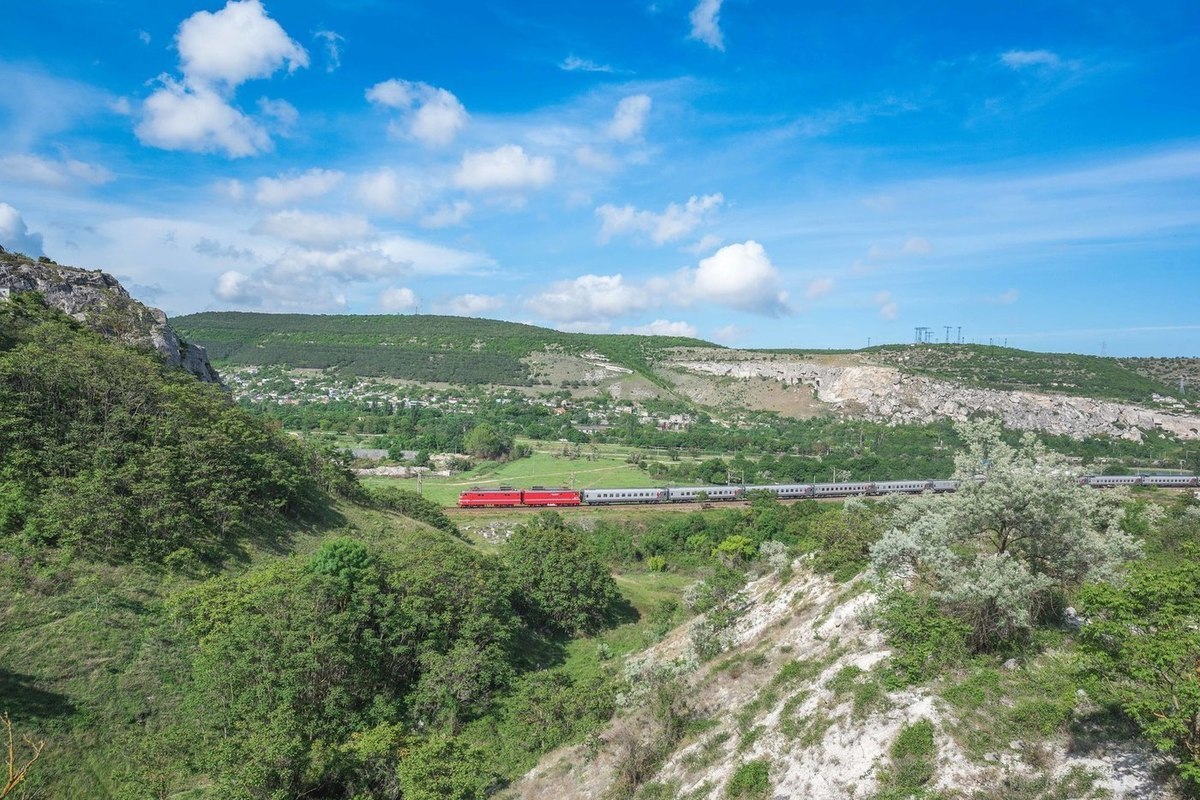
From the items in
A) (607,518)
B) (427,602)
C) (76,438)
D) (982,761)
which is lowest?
(607,518)

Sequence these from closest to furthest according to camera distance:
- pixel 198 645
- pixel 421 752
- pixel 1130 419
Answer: pixel 421 752 → pixel 198 645 → pixel 1130 419

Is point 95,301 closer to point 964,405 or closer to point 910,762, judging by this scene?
point 910,762

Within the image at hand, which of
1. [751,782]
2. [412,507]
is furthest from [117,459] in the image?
[751,782]

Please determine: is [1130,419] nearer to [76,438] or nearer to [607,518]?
[607,518]

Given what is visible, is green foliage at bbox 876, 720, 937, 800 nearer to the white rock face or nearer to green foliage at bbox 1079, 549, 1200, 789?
green foliage at bbox 1079, 549, 1200, 789

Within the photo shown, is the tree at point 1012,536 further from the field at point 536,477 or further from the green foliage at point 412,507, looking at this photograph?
the field at point 536,477

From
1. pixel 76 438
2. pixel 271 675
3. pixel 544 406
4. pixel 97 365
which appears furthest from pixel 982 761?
pixel 544 406

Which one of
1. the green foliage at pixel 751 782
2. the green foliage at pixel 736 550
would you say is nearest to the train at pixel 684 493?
Result: the green foliage at pixel 736 550

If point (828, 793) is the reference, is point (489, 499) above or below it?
below
